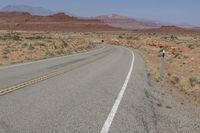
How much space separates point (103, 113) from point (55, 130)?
6.56 feet

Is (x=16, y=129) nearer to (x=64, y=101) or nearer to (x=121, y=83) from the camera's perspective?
(x=64, y=101)

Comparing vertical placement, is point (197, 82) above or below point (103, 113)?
below

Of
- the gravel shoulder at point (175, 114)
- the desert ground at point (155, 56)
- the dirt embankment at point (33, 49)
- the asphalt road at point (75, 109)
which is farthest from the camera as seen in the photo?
the dirt embankment at point (33, 49)

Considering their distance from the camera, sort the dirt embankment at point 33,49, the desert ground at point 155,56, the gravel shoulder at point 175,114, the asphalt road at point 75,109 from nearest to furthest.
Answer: the asphalt road at point 75,109, the gravel shoulder at point 175,114, the desert ground at point 155,56, the dirt embankment at point 33,49

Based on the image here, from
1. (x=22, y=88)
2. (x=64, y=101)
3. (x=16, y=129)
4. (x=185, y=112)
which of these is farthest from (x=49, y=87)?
(x=16, y=129)

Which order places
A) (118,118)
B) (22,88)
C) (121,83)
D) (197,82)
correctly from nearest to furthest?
(118,118)
(22,88)
(121,83)
(197,82)

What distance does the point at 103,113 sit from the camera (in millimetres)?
8766

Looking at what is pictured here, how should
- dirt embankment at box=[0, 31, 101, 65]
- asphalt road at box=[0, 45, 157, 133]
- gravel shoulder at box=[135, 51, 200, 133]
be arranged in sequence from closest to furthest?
asphalt road at box=[0, 45, 157, 133], gravel shoulder at box=[135, 51, 200, 133], dirt embankment at box=[0, 31, 101, 65]

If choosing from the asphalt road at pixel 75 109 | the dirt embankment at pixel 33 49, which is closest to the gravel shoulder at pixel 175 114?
the asphalt road at pixel 75 109

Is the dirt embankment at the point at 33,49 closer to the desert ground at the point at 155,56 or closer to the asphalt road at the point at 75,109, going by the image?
the desert ground at the point at 155,56

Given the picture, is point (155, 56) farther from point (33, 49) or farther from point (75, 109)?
point (75, 109)

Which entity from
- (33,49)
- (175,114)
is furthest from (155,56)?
(175,114)

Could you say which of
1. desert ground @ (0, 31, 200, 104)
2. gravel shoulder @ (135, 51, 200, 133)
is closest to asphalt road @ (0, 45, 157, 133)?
gravel shoulder @ (135, 51, 200, 133)

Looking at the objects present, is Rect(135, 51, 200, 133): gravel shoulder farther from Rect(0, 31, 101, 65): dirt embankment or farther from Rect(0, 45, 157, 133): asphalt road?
Rect(0, 31, 101, 65): dirt embankment
